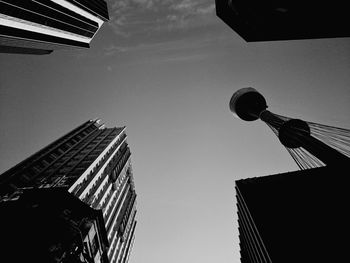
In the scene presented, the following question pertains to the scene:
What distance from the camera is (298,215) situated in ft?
129

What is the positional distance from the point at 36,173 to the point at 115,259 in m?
30.8

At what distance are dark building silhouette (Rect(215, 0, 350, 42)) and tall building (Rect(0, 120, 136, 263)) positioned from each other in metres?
38.5

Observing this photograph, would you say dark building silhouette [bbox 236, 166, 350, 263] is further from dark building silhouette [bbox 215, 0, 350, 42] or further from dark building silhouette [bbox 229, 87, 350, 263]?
dark building silhouette [bbox 215, 0, 350, 42]

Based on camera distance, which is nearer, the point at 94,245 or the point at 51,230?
the point at 51,230

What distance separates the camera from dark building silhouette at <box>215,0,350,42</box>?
97.7 feet

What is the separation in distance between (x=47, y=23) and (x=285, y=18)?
40455mm

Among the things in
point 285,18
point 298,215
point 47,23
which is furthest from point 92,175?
point 285,18

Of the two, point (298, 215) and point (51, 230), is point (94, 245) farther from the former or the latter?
point (298, 215)

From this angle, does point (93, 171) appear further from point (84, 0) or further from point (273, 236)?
point (273, 236)

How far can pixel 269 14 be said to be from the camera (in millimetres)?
33438

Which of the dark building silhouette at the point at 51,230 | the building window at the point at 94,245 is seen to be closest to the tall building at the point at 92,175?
the dark building silhouette at the point at 51,230

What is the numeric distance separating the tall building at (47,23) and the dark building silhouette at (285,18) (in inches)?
1150

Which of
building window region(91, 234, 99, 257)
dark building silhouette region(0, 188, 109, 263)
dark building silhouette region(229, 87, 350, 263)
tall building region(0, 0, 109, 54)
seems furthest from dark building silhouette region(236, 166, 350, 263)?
tall building region(0, 0, 109, 54)

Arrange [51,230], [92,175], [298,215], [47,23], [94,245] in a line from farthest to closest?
[92,175] < [47,23] < [298,215] < [94,245] < [51,230]
